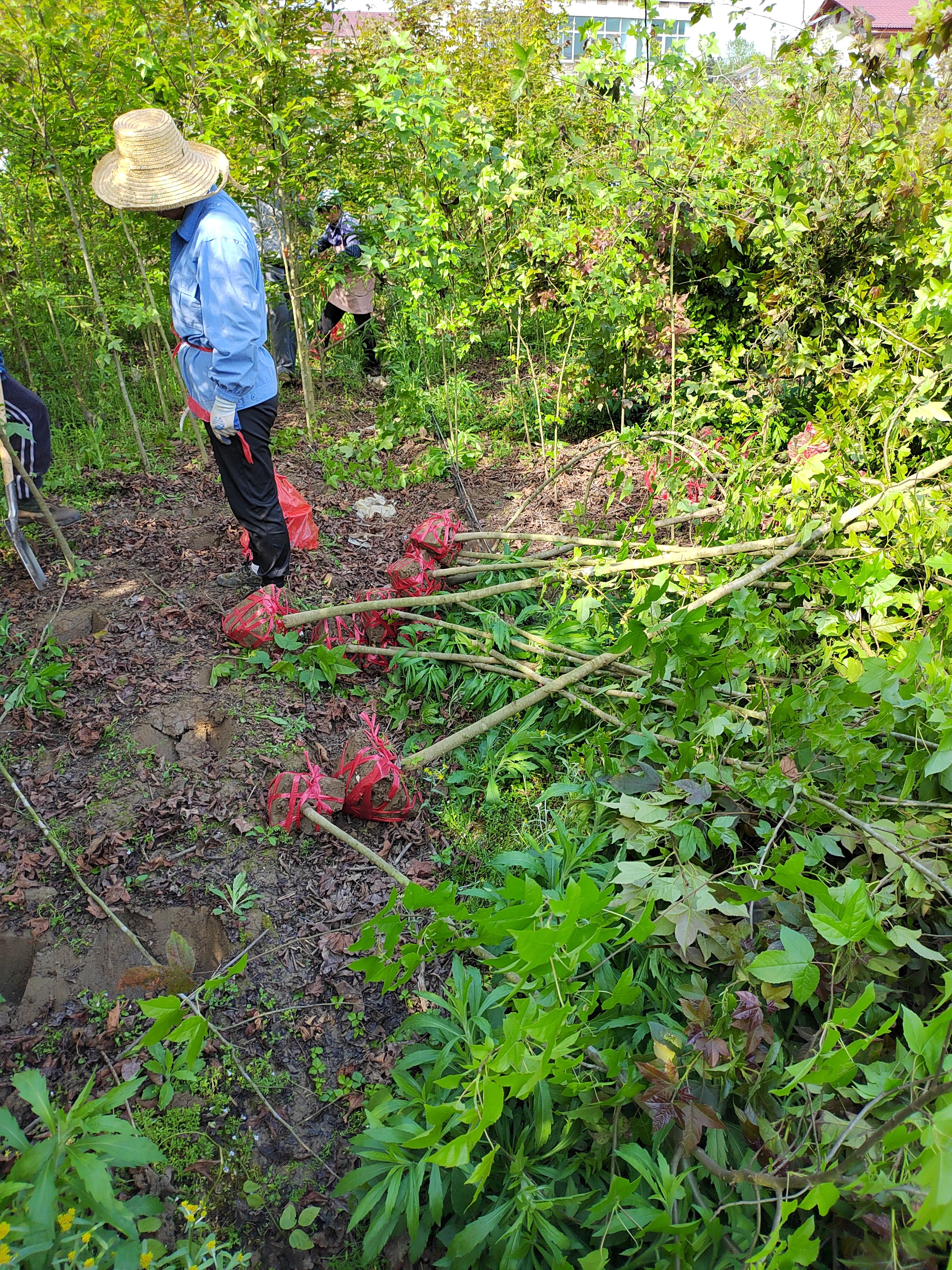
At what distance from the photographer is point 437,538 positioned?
3611mm

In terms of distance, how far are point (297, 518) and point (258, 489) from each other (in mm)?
594

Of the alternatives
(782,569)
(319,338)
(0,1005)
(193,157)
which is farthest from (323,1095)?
(319,338)

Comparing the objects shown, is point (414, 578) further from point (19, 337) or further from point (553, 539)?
point (19, 337)

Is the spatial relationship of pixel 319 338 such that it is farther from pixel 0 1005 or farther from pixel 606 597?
pixel 0 1005

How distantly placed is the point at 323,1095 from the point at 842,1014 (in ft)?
4.17

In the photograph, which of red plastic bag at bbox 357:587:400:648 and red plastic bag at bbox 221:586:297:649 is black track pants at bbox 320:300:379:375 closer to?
red plastic bag at bbox 357:587:400:648

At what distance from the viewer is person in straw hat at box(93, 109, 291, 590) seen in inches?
116

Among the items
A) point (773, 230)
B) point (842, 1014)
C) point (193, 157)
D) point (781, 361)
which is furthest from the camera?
point (781, 361)

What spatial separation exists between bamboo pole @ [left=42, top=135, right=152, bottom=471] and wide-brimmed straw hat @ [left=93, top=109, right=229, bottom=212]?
51.2 inches

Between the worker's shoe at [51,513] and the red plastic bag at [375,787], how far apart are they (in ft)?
7.58

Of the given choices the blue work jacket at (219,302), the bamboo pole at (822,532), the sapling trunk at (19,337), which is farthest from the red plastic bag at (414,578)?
the sapling trunk at (19,337)

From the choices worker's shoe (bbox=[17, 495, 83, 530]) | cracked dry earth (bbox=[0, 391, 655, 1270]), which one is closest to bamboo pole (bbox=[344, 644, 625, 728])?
cracked dry earth (bbox=[0, 391, 655, 1270])

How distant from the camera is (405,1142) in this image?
4.66ft

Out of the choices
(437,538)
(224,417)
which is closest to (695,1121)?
(437,538)
